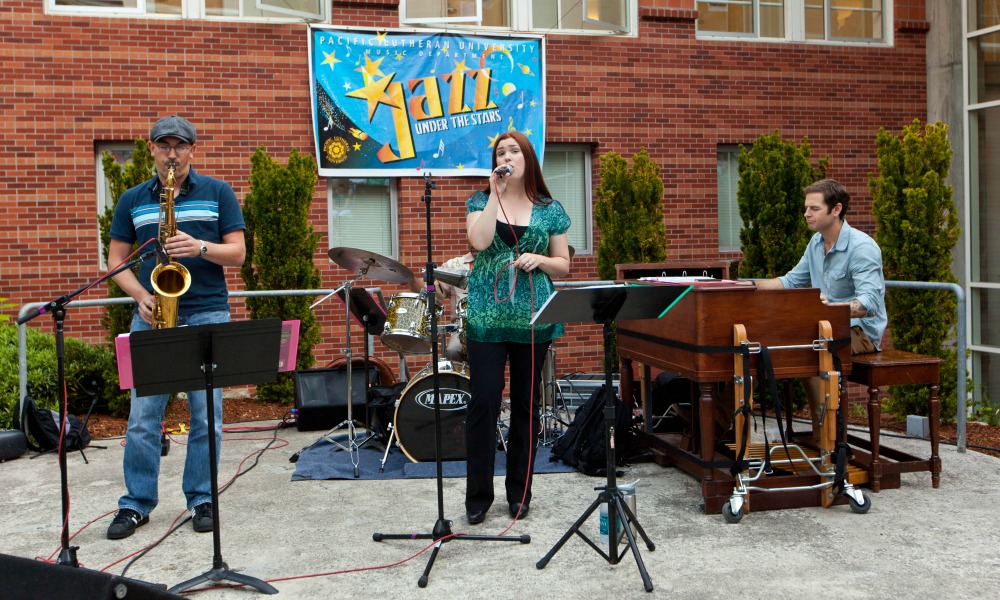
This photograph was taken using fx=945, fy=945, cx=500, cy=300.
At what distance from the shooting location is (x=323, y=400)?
7723 millimetres

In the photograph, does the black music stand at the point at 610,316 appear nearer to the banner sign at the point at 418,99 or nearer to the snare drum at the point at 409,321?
the snare drum at the point at 409,321

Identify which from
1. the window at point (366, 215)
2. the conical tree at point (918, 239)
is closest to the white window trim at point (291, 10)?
the window at point (366, 215)

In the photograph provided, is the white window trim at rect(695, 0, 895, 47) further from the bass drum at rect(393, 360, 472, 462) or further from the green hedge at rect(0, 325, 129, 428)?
the green hedge at rect(0, 325, 129, 428)

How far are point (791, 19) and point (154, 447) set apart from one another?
970cm

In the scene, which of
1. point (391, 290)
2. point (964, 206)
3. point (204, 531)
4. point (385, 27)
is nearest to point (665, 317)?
point (204, 531)

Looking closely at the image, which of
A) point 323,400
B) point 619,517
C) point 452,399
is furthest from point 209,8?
point 619,517

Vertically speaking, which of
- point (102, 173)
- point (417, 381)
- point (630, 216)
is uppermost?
point (102, 173)

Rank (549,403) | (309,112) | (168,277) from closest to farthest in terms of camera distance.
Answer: (168,277) < (549,403) < (309,112)

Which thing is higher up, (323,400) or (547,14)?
(547,14)

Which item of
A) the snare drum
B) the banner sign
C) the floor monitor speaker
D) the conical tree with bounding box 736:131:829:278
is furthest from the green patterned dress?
the banner sign

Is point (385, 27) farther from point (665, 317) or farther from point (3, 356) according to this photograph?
point (665, 317)

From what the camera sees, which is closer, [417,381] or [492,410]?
[492,410]

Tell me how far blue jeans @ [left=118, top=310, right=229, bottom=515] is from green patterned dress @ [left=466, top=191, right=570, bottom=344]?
1349 millimetres

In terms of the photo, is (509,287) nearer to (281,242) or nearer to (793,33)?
(281,242)
